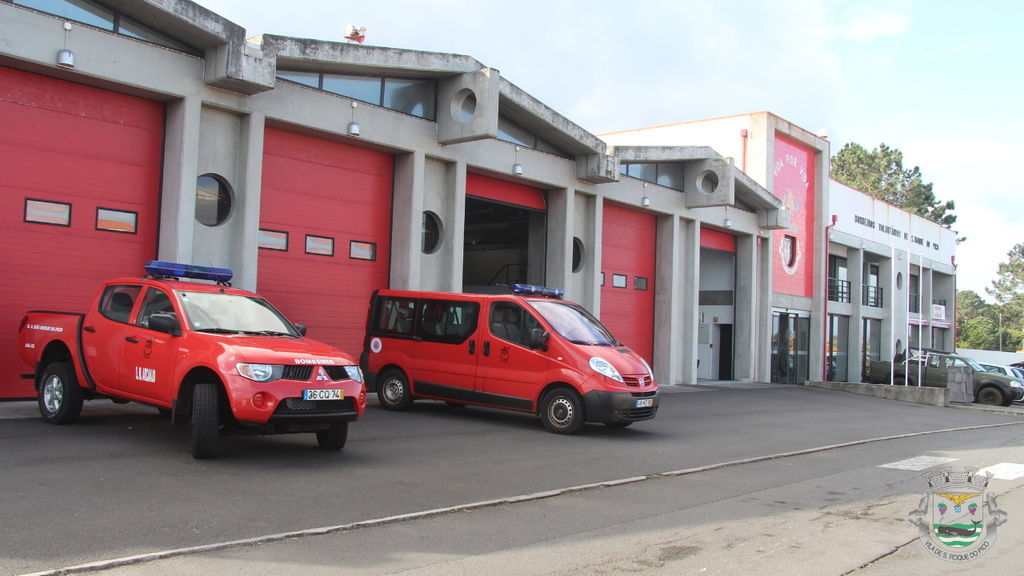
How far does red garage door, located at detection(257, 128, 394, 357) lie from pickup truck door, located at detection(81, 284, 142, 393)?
18.8ft

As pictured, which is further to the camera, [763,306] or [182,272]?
[763,306]

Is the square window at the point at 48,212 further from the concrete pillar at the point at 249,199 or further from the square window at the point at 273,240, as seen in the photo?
the square window at the point at 273,240

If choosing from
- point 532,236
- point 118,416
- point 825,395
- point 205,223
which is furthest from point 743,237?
point 118,416

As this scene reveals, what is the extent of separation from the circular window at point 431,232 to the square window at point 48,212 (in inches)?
298

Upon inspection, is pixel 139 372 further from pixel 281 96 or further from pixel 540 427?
pixel 281 96

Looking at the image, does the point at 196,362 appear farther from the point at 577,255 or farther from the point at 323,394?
the point at 577,255

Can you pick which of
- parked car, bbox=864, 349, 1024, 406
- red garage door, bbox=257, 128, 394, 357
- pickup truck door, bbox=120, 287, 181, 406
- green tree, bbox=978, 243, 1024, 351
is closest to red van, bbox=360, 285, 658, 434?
red garage door, bbox=257, 128, 394, 357

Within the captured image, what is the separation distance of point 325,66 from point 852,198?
97.0ft

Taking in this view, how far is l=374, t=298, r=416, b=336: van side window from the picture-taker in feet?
47.1

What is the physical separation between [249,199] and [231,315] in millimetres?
5971

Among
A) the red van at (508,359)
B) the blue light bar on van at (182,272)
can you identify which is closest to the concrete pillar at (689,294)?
the red van at (508,359)

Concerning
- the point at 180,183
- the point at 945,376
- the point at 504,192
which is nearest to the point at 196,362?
the point at 180,183

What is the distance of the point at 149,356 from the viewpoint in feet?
30.0

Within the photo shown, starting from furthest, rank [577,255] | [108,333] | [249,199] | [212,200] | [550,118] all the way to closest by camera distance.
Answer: [577,255] → [550,118] → [212,200] → [249,199] → [108,333]
